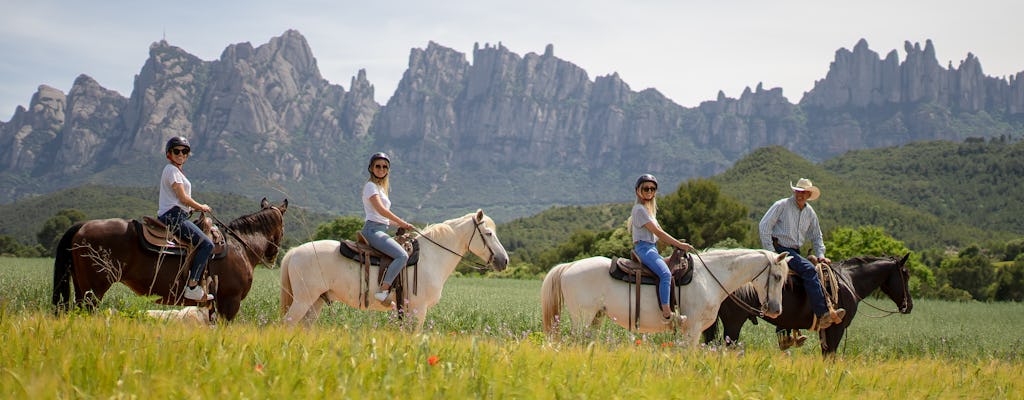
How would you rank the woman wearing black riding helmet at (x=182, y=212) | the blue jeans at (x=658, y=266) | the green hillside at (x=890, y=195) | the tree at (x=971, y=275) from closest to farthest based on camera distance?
the woman wearing black riding helmet at (x=182, y=212) < the blue jeans at (x=658, y=266) < the tree at (x=971, y=275) < the green hillside at (x=890, y=195)

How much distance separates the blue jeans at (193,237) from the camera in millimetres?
8484

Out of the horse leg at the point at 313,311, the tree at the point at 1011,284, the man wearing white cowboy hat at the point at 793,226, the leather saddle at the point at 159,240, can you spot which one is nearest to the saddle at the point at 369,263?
the horse leg at the point at 313,311

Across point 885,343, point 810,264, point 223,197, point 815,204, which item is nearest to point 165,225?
point 810,264

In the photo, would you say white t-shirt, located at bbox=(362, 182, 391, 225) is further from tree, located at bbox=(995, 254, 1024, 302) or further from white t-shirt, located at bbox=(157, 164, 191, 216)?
tree, located at bbox=(995, 254, 1024, 302)

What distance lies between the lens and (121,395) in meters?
3.15

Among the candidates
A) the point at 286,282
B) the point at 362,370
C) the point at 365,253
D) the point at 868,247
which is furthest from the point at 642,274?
the point at 868,247

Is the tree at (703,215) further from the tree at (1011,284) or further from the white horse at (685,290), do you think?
the white horse at (685,290)

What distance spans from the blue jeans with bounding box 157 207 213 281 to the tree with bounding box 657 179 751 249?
53329mm

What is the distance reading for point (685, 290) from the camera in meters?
9.16

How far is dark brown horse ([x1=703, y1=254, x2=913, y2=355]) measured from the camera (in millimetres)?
10133

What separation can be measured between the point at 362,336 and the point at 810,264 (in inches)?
278

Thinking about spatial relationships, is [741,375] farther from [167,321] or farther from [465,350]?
[167,321]

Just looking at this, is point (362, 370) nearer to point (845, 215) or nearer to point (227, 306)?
point (227, 306)

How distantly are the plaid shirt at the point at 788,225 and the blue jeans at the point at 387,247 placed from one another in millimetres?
5028
